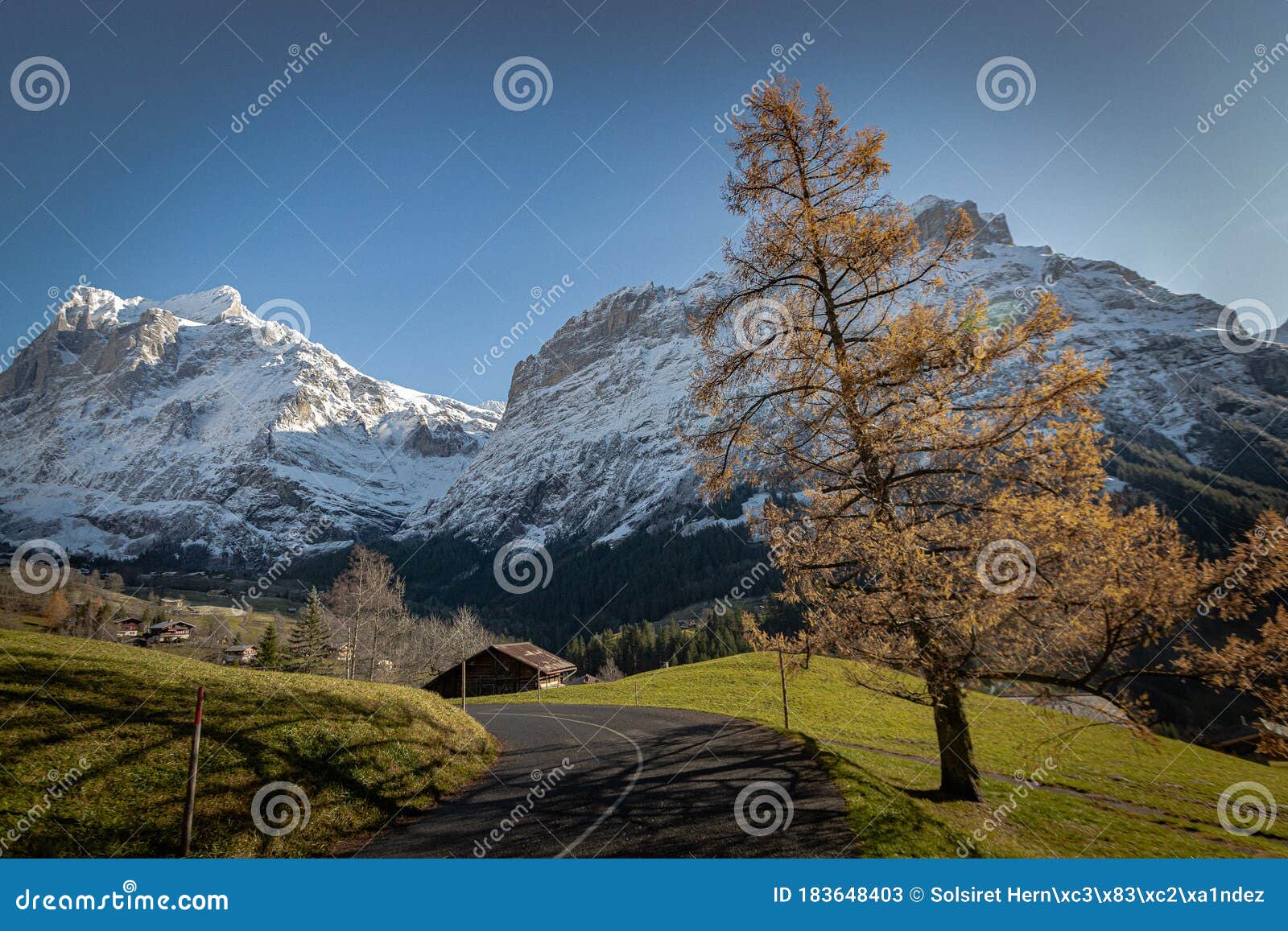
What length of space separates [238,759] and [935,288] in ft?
45.6

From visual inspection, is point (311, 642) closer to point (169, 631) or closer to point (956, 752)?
point (956, 752)

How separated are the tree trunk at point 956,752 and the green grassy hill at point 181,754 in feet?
30.5

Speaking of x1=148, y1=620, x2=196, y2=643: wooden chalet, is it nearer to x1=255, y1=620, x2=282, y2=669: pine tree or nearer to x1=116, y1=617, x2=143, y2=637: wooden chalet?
x1=116, y1=617, x2=143, y2=637: wooden chalet

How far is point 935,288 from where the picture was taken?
350 inches

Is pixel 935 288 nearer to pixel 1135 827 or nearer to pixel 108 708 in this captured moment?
pixel 1135 827

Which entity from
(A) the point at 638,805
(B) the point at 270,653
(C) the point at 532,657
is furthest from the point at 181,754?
(C) the point at 532,657

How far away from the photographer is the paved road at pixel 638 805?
24.6 ft

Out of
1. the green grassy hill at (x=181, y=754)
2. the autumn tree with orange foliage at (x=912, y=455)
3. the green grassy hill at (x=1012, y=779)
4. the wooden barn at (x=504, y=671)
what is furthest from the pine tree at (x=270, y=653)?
the autumn tree with orange foliage at (x=912, y=455)

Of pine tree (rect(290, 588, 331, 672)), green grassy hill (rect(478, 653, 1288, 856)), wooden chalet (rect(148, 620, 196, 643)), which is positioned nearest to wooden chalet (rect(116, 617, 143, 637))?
wooden chalet (rect(148, 620, 196, 643))

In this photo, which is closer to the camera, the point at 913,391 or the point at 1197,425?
the point at 913,391

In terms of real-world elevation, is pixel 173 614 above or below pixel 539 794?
above

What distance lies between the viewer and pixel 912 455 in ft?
29.6

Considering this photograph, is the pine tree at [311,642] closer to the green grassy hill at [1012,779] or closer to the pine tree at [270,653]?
the pine tree at [270,653]

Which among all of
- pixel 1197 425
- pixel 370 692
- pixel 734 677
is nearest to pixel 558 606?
pixel 734 677
